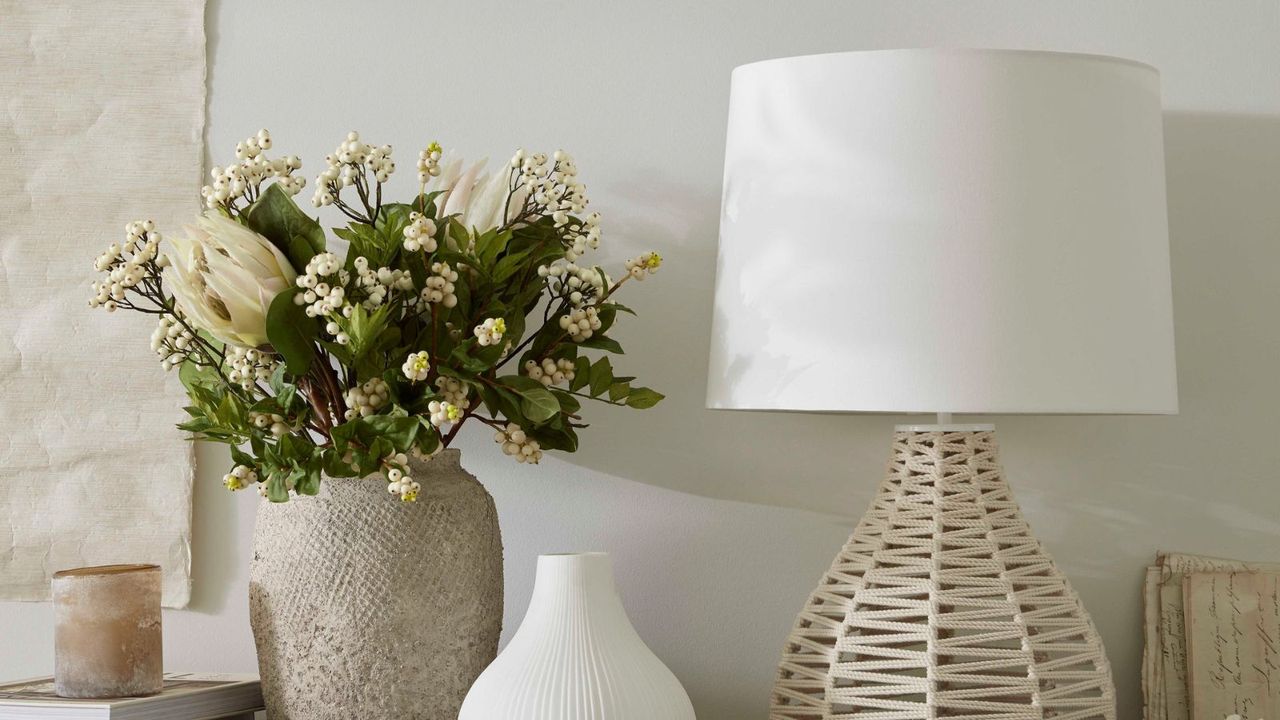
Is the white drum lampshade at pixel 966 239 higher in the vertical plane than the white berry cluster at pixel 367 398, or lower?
higher

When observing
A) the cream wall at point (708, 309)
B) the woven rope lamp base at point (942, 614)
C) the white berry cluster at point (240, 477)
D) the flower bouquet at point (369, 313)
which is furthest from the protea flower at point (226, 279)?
the woven rope lamp base at point (942, 614)

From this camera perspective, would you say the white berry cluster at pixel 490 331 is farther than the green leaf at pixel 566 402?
No

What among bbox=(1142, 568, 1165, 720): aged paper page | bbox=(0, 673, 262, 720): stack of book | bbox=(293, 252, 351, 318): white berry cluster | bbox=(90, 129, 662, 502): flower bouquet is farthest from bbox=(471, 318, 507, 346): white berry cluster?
bbox=(1142, 568, 1165, 720): aged paper page

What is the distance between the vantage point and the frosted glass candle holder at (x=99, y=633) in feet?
2.99

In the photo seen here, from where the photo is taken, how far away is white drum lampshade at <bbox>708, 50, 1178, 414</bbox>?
79 cm

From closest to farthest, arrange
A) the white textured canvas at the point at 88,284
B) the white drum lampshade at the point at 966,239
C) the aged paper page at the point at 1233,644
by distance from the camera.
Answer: the white drum lampshade at the point at 966,239 → the aged paper page at the point at 1233,644 → the white textured canvas at the point at 88,284

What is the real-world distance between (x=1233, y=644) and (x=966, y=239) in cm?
52

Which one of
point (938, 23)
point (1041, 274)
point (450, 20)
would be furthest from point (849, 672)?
point (450, 20)

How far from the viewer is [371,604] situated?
0.90 metres

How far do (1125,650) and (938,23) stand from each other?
65cm

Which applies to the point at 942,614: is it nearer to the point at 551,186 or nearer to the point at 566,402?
the point at 566,402

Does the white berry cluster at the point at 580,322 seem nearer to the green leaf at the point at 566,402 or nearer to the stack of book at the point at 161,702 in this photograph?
the green leaf at the point at 566,402

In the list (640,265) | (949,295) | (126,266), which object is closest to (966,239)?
(949,295)

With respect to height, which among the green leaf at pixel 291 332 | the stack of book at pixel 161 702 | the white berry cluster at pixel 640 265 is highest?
the white berry cluster at pixel 640 265
